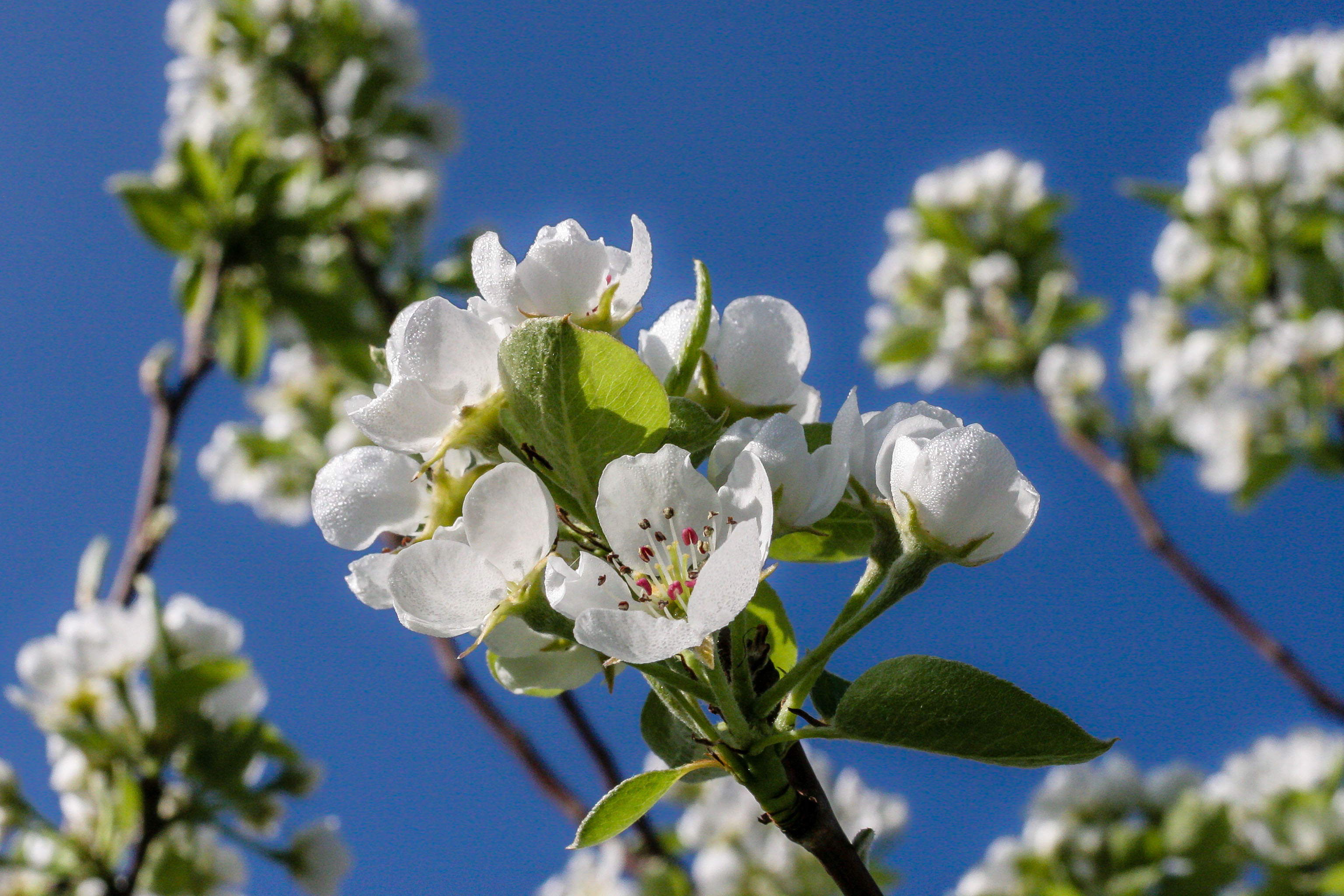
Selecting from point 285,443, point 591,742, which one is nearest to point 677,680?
point 591,742

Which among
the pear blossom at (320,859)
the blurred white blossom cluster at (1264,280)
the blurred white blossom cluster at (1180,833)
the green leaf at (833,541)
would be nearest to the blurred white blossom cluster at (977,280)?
the blurred white blossom cluster at (1264,280)

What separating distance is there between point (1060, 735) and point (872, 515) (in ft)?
0.68

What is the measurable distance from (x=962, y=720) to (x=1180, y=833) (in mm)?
2855

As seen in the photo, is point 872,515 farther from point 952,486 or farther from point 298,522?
point 298,522

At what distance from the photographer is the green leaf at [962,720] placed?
68 cm

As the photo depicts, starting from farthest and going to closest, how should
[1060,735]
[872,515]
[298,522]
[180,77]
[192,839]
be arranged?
[298,522] → [180,77] → [192,839] → [872,515] → [1060,735]

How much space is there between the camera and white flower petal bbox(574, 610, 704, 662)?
63 centimetres

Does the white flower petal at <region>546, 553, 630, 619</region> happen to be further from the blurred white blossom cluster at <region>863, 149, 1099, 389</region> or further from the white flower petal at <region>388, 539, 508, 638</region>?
the blurred white blossom cluster at <region>863, 149, 1099, 389</region>

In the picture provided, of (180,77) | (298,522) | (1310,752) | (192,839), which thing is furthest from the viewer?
(298,522)

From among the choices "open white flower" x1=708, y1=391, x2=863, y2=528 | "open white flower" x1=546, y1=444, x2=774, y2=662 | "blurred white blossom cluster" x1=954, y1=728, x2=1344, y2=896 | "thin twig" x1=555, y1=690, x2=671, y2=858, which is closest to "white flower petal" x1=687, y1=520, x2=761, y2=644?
"open white flower" x1=546, y1=444, x2=774, y2=662

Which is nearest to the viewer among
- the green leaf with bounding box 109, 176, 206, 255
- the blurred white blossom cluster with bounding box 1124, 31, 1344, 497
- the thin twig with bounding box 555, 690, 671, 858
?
the thin twig with bounding box 555, 690, 671, 858

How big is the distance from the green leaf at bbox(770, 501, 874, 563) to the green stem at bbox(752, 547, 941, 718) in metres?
0.09

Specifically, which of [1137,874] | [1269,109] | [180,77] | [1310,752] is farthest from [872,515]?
[1269,109]

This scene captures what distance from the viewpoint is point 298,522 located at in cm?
432
